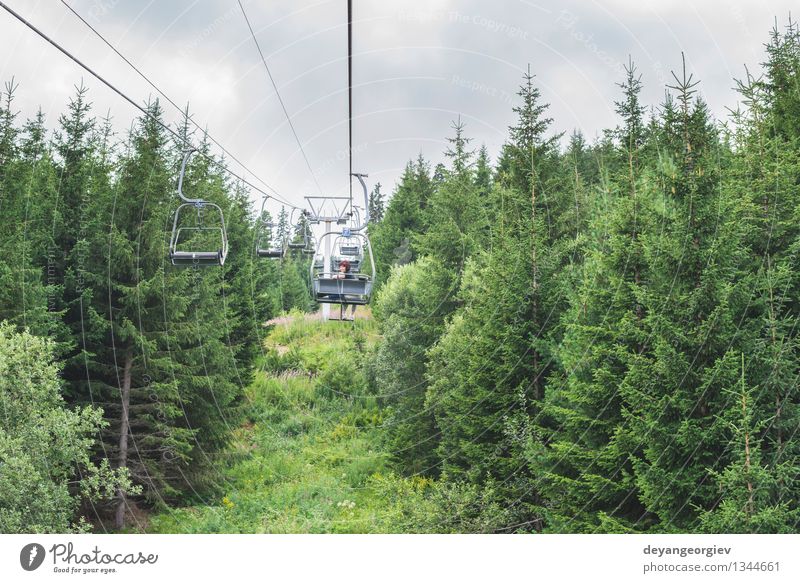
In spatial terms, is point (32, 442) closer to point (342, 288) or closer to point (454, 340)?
point (342, 288)

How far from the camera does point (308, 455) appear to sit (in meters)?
29.7

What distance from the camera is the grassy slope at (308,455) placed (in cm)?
2125

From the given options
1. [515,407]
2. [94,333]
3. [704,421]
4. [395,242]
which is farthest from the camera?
[395,242]

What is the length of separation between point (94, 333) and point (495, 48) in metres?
17.8

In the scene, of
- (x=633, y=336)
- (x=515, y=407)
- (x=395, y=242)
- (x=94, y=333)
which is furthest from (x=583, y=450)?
(x=395, y=242)

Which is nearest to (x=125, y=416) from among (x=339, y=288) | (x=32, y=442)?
(x=32, y=442)

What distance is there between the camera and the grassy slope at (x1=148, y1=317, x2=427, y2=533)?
2125cm

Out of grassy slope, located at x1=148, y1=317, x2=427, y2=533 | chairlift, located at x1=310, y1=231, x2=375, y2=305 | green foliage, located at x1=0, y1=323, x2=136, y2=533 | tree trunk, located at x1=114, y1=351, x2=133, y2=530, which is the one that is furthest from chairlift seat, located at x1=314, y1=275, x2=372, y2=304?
tree trunk, located at x1=114, y1=351, x2=133, y2=530

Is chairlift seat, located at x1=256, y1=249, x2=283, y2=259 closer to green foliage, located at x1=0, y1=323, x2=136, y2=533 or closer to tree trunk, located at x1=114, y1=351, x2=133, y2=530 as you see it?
green foliage, located at x1=0, y1=323, x2=136, y2=533

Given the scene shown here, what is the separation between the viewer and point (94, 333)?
20.7m

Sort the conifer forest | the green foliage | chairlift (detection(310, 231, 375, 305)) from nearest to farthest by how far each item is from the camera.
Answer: the conifer forest < the green foliage < chairlift (detection(310, 231, 375, 305))

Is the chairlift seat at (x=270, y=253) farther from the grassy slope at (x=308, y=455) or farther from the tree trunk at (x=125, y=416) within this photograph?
the tree trunk at (x=125, y=416)

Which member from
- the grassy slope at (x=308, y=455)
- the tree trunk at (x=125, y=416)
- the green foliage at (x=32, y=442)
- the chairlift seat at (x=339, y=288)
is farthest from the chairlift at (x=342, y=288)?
the tree trunk at (x=125, y=416)

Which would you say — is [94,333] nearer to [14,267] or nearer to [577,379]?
[14,267]
